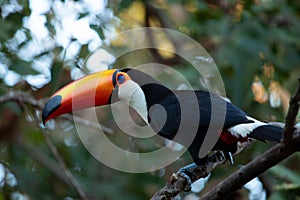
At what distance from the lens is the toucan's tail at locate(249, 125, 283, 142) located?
248 centimetres

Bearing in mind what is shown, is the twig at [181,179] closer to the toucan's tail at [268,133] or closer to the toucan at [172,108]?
the toucan at [172,108]

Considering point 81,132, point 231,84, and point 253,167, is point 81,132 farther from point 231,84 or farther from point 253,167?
point 253,167

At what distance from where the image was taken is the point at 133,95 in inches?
131

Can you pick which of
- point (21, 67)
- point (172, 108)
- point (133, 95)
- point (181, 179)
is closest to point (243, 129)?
point (181, 179)

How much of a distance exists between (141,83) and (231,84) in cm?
84

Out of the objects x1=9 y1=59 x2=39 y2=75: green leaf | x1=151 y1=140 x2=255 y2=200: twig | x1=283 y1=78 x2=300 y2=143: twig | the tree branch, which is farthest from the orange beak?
x1=283 y1=78 x2=300 y2=143: twig

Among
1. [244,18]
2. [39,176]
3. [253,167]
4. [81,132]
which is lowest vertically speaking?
[39,176]

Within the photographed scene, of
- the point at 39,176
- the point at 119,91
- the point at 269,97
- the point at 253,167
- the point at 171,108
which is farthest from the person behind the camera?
the point at 39,176

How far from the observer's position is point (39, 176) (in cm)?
427

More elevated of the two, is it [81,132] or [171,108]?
[171,108]

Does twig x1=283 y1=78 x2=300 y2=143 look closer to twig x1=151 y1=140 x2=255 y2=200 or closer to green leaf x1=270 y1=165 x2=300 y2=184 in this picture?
twig x1=151 y1=140 x2=255 y2=200

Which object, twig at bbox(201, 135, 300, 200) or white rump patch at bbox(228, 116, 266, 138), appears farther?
white rump patch at bbox(228, 116, 266, 138)

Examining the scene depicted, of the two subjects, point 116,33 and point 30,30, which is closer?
point 30,30

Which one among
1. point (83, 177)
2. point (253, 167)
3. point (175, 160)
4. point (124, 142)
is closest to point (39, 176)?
point (83, 177)
